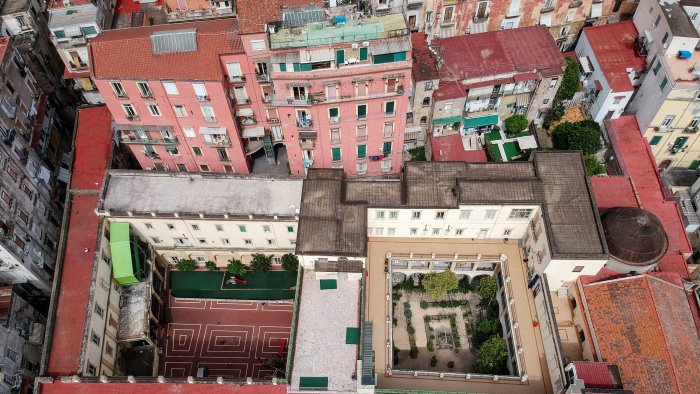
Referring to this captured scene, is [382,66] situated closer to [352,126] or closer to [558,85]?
[352,126]

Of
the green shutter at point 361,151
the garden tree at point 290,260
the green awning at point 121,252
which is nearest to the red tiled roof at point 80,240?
the green awning at point 121,252

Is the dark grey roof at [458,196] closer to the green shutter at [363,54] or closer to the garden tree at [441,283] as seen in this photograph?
the garden tree at [441,283]

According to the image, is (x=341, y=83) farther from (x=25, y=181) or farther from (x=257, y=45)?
(x=25, y=181)

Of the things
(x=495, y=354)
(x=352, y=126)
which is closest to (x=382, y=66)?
(x=352, y=126)

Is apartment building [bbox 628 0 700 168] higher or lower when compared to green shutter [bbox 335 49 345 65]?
higher

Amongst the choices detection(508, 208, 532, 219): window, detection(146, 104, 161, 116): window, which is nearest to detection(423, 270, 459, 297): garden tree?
detection(508, 208, 532, 219): window

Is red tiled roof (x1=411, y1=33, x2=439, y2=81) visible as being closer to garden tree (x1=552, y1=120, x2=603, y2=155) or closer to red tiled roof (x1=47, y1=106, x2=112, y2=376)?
garden tree (x1=552, y1=120, x2=603, y2=155)
